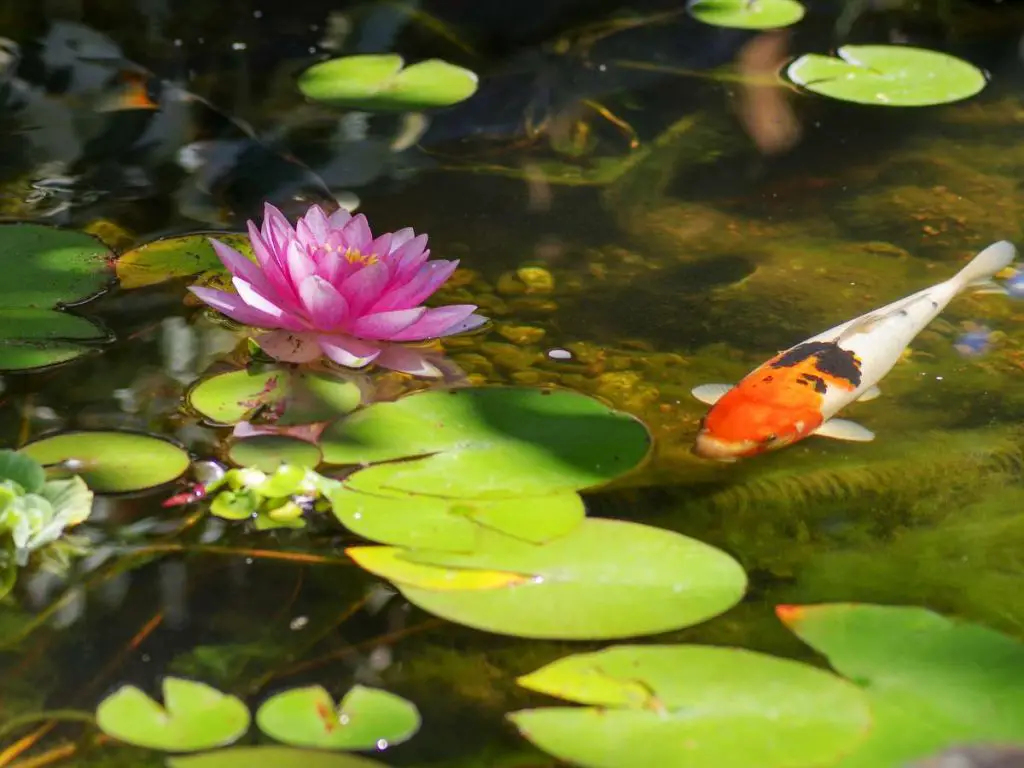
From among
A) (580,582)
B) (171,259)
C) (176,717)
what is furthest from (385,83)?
(176,717)

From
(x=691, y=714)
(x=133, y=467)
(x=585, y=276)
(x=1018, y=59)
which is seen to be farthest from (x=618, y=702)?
(x=1018, y=59)

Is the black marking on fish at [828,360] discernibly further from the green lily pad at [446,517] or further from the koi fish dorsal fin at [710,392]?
the green lily pad at [446,517]

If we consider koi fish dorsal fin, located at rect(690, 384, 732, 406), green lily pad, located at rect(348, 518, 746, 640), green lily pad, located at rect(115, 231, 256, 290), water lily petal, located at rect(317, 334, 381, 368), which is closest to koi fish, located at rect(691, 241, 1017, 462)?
koi fish dorsal fin, located at rect(690, 384, 732, 406)

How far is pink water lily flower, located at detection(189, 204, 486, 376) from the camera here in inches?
56.7

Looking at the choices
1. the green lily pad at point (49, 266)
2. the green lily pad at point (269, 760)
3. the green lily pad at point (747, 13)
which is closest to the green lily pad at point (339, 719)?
the green lily pad at point (269, 760)

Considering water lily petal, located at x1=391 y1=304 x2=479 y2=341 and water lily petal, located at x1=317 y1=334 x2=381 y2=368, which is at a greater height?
water lily petal, located at x1=391 y1=304 x2=479 y2=341

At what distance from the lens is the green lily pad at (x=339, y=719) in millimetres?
952

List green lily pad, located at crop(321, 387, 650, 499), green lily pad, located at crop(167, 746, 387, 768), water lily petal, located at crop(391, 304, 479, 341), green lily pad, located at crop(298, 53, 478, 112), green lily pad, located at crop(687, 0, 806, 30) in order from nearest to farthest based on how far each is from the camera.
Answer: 1. green lily pad, located at crop(167, 746, 387, 768)
2. green lily pad, located at crop(321, 387, 650, 499)
3. water lily petal, located at crop(391, 304, 479, 341)
4. green lily pad, located at crop(298, 53, 478, 112)
5. green lily pad, located at crop(687, 0, 806, 30)

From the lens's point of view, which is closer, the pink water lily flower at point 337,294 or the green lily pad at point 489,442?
the green lily pad at point 489,442

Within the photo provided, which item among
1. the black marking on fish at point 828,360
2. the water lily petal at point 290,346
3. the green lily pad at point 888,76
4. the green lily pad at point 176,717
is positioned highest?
the green lily pad at point 888,76

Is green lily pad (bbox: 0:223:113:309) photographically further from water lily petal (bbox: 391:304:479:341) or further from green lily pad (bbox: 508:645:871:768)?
green lily pad (bbox: 508:645:871:768)

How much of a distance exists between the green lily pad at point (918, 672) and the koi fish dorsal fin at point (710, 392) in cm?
37

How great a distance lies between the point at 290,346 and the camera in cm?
150

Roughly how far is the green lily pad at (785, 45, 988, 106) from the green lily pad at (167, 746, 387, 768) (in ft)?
5.85
